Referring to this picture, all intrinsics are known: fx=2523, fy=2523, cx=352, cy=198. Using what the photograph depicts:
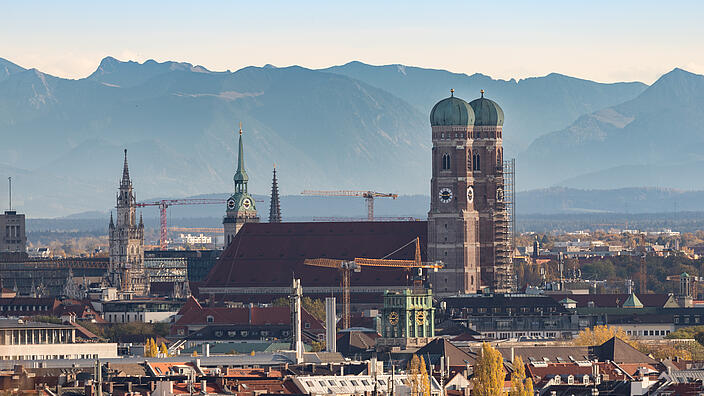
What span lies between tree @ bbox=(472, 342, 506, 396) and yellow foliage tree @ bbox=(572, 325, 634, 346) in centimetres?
5946

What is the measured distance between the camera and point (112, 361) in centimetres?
12900

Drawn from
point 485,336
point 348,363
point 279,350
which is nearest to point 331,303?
point 279,350

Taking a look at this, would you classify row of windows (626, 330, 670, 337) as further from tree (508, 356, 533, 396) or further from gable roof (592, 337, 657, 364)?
tree (508, 356, 533, 396)

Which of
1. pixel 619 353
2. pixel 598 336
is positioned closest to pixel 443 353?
pixel 619 353

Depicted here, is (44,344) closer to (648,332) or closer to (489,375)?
(489,375)

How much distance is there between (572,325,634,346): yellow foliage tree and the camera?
16862 centimetres

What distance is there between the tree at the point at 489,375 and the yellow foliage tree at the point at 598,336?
5946cm

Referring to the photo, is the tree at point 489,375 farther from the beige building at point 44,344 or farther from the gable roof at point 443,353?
the beige building at point 44,344

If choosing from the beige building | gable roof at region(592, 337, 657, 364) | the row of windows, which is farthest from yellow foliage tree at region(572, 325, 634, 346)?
the beige building

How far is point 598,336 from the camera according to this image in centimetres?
17288

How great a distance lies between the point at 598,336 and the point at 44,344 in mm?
41588

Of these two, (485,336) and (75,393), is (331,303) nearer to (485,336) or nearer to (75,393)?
(485,336)

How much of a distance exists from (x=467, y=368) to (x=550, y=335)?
202ft

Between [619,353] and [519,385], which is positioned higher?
[519,385]
